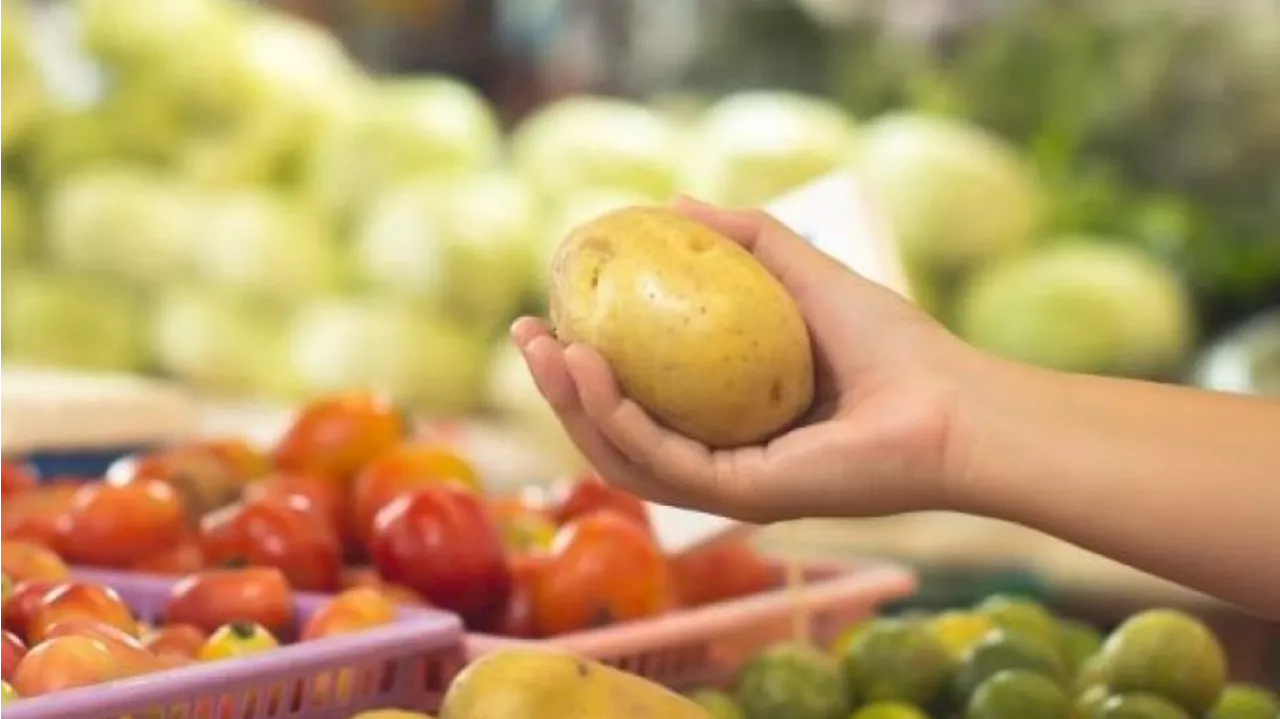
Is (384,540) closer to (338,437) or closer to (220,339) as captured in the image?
(338,437)

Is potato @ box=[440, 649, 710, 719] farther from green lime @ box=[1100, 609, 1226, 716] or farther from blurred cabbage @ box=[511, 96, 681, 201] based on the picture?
blurred cabbage @ box=[511, 96, 681, 201]

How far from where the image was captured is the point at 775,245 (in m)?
1.45

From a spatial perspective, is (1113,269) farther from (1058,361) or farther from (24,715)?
(24,715)

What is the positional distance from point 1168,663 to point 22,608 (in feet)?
2.72

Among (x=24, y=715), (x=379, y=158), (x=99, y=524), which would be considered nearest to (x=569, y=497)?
(x=99, y=524)

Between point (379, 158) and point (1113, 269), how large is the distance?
1.22 metres

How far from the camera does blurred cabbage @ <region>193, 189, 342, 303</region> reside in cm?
359

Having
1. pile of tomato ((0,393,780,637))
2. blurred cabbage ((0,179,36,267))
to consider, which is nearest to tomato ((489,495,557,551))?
pile of tomato ((0,393,780,637))

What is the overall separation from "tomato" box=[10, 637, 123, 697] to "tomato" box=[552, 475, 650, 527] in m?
0.71

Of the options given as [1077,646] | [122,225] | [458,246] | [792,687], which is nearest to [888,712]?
[792,687]

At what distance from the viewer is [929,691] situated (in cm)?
167

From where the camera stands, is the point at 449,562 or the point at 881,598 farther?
the point at 881,598

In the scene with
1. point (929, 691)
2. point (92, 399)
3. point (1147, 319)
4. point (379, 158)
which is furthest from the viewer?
point (379, 158)

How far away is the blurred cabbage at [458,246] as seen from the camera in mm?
3469
